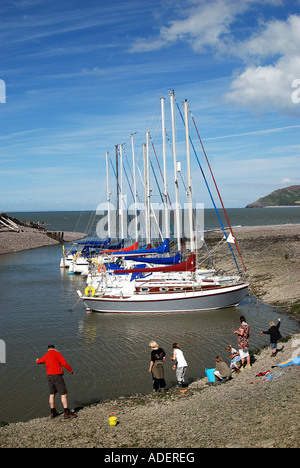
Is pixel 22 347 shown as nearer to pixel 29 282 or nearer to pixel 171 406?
pixel 171 406

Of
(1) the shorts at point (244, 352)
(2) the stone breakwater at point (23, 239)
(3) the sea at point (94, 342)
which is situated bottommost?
(3) the sea at point (94, 342)

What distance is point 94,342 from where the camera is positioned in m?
20.9

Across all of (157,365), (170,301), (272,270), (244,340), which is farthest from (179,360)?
(272,270)

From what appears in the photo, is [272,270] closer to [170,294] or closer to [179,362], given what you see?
[170,294]

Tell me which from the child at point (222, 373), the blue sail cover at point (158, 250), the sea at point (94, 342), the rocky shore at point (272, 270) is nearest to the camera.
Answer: the child at point (222, 373)

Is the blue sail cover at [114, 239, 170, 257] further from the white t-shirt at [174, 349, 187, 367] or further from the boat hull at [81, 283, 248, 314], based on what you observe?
the white t-shirt at [174, 349, 187, 367]

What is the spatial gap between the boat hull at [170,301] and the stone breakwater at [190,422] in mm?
11808

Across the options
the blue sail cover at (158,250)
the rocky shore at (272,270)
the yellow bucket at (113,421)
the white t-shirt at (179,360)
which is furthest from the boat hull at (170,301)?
the yellow bucket at (113,421)

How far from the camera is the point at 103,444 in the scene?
9570 mm

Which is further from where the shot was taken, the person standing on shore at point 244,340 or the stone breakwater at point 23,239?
the stone breakwater at point 23,239

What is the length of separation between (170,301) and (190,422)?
49.7 feet

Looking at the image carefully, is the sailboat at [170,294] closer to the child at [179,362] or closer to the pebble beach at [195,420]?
the pebble beach at [195,420]

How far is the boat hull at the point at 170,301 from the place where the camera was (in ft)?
83.6
